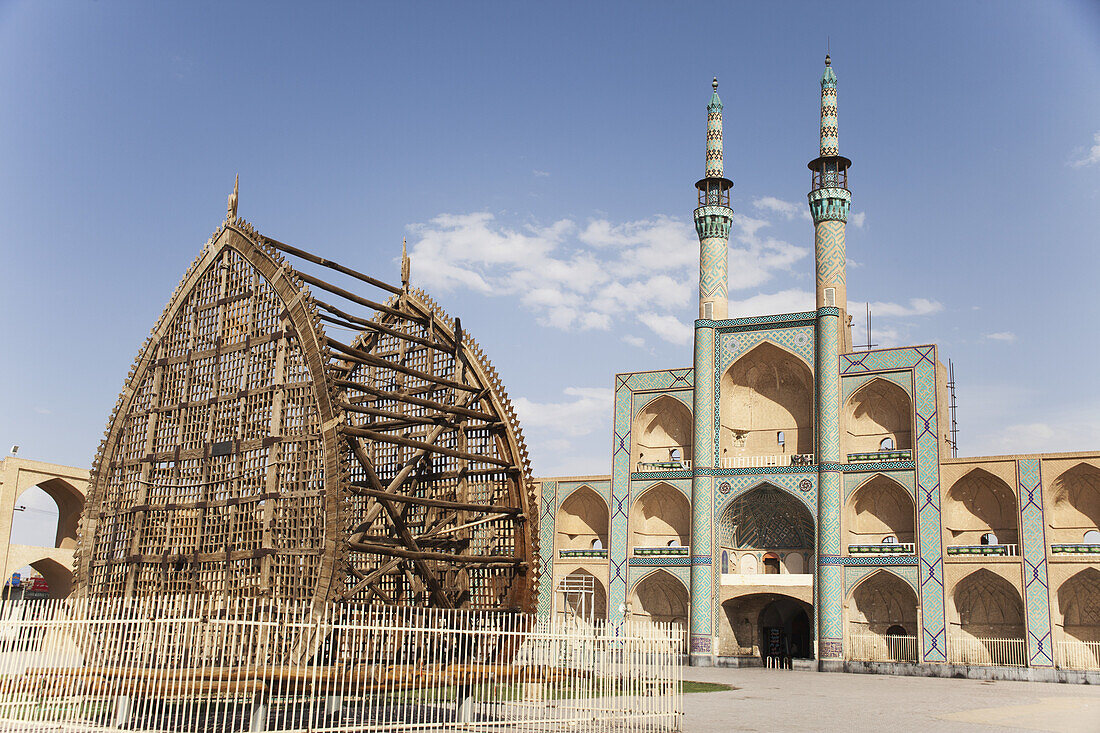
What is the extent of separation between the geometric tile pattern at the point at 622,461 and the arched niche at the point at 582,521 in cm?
208

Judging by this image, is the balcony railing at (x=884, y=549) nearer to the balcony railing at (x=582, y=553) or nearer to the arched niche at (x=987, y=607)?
the arched niche at (x=987, y=607)

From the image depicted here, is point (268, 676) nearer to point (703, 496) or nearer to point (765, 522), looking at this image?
point (703, 496)

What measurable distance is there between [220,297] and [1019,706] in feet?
50.0

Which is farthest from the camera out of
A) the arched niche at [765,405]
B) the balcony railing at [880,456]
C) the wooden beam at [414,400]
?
the arched niche at [765,405]

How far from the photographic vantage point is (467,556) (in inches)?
596

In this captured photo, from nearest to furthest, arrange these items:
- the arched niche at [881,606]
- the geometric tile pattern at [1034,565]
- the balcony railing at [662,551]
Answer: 1. the geometric tile pattern at [1034,565]
2. the arched niche at [881,606]
3. the balcony railing at [662,551]

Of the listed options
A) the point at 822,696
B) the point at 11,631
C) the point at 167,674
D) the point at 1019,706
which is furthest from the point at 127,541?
the point at 1019,706

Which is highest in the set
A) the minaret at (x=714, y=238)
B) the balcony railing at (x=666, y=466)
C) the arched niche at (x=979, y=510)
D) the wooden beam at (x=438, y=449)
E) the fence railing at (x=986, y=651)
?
the minaret at (x=714, y=238)

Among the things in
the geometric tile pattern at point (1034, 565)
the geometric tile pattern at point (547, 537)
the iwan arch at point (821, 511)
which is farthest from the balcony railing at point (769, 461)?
the geometric tile pattern at point (547, 537)

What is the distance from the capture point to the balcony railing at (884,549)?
29906 millimetres

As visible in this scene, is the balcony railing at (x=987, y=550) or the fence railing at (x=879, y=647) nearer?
the balcony railing at (x=987, y=550)

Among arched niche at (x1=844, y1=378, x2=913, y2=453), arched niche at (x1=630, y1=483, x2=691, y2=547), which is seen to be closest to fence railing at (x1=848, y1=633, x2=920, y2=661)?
arched niche at (x1=844, y1=378, x2=913, y2=453)

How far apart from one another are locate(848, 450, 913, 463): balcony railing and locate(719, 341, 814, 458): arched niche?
2488 mm

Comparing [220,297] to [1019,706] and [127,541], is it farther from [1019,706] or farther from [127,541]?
[1019,706]
